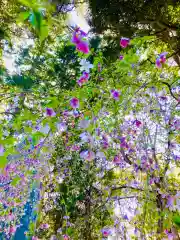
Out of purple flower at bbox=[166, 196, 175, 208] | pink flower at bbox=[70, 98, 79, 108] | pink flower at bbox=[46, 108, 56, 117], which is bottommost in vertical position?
purple flower at bbox=[166, 196, 175, 208]

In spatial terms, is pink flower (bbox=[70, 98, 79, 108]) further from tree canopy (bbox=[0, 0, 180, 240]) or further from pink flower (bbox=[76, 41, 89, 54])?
pink flower (bbox=[76, 41, 89, 54])

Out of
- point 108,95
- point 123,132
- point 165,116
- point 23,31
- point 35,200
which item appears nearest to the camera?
point 108,95

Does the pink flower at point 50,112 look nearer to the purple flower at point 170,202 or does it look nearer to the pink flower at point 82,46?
the pink flower at point 82,46

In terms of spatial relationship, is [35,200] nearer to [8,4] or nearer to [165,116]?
[165,116]

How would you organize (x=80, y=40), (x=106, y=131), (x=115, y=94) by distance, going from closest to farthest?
(x=80, y=40)
(x=115, y=94)
(x=106, y=131)

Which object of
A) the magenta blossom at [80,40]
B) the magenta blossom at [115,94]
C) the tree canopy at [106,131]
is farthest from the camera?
the magenta blossom at [115,94]

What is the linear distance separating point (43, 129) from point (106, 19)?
8.35 feet

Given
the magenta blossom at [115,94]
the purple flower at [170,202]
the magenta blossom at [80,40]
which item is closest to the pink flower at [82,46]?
the magenta blossom at [80,40]

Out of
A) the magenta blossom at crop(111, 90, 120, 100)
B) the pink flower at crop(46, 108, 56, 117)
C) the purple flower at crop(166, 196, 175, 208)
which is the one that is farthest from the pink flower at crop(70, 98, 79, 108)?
the purple flower at crop(166, 196, 175, 208)

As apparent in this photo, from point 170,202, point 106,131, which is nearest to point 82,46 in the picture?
point 170,202


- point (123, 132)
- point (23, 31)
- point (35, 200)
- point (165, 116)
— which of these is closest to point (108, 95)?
point (123, 132)

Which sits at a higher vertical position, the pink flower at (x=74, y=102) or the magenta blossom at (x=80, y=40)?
the magenta blossom at (x=80, y=40)

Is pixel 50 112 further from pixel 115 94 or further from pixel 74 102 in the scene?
pixel 115 94

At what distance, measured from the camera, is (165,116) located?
9.61ft
